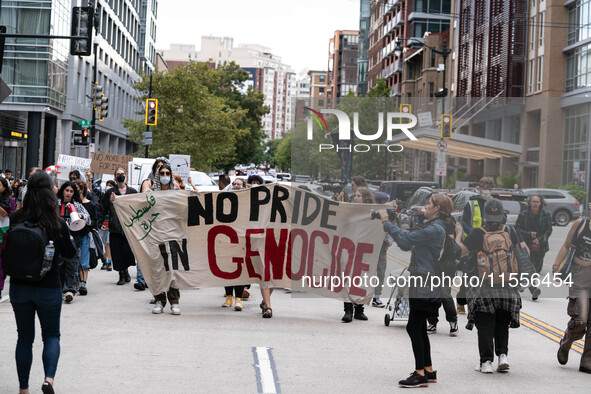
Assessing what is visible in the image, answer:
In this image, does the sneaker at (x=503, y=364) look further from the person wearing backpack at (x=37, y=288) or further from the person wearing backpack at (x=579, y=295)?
the person wearing backpack at (x=37, y=288)

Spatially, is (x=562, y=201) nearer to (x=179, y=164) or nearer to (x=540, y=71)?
(x=179, y=164)

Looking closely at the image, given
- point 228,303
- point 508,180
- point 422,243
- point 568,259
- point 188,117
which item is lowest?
point 228,303

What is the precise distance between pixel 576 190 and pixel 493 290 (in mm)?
2292

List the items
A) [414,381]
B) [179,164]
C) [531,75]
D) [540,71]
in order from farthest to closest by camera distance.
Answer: [531,75] → [540,71] → [179,164] → [414,381]

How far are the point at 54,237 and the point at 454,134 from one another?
5.61 m

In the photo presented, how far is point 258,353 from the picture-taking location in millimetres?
8828

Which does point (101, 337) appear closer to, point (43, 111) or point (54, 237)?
point (54, 237)

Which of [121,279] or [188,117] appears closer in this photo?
[121,279]

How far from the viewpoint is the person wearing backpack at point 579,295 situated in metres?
8.69

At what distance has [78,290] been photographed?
1298 cm

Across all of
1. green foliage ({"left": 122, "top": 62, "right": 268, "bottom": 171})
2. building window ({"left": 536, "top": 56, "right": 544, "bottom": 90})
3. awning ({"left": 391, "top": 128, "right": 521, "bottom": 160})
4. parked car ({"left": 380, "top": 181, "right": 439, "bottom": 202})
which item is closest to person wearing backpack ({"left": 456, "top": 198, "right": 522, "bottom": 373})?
parked car ({"left": 380, "top": 181, "right": 439, "bottom": 202})

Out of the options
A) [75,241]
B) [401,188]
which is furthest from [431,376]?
[75,241]

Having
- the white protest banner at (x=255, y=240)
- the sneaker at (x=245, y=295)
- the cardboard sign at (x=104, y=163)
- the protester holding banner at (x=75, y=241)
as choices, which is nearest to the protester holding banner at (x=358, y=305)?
the white protest banner at (x=255, y=240)

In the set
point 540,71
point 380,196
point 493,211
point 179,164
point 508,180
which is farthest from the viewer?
point 540,71
